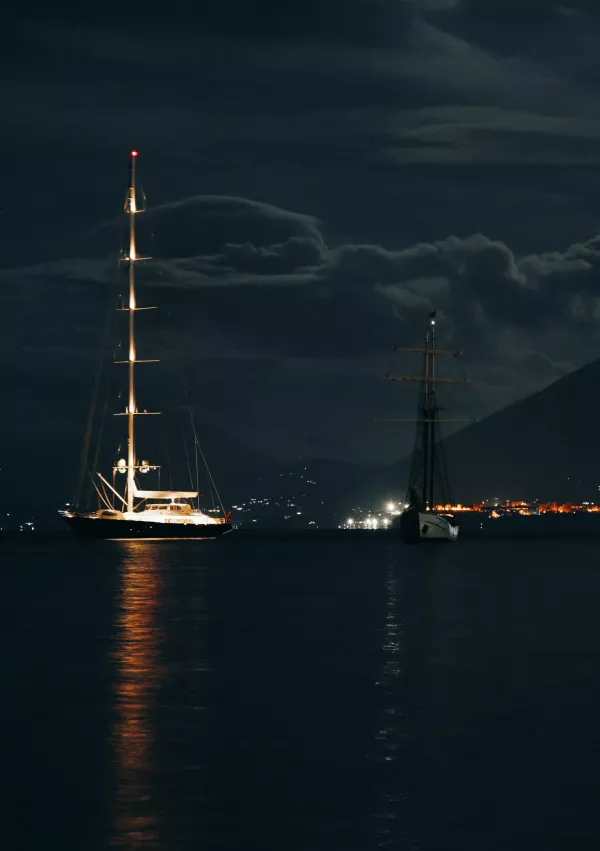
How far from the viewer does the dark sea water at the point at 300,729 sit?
23.8m

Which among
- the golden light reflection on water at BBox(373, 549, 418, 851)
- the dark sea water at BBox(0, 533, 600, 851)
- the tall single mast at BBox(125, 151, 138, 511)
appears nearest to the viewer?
the golden light reflection on water at BBox(373, 549, 418, 851)

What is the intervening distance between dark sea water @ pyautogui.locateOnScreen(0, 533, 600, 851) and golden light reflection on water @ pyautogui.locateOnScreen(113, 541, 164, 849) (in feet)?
0.22

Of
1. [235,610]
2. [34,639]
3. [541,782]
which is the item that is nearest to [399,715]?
[541,782]

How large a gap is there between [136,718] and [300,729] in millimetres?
3902

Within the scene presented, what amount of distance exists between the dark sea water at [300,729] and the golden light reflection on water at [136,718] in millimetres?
68

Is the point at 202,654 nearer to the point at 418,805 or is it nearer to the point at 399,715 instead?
the point at 399,715

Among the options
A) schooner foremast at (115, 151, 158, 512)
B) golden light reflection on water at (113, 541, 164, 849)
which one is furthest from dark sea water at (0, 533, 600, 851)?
schooner foremast at (115, 151, 158, 512)

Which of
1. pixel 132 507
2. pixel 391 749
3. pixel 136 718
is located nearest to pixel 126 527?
pixel 132 507

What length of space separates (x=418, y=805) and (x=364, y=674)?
→ 753 inches

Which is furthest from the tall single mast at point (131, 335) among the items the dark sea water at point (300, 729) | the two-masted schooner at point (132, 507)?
the dark sea water at point (300, 729)

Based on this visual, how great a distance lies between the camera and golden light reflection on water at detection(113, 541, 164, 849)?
23.9 meters

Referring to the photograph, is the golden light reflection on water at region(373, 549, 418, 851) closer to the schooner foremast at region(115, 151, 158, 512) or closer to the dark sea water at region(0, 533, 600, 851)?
the dark sea water at region(0, 533, 600, 851)

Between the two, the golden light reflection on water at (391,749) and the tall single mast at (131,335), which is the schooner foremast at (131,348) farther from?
the golden light reflection on water at (391,749)

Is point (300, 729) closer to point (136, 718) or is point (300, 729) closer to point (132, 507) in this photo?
point (136, 718)
